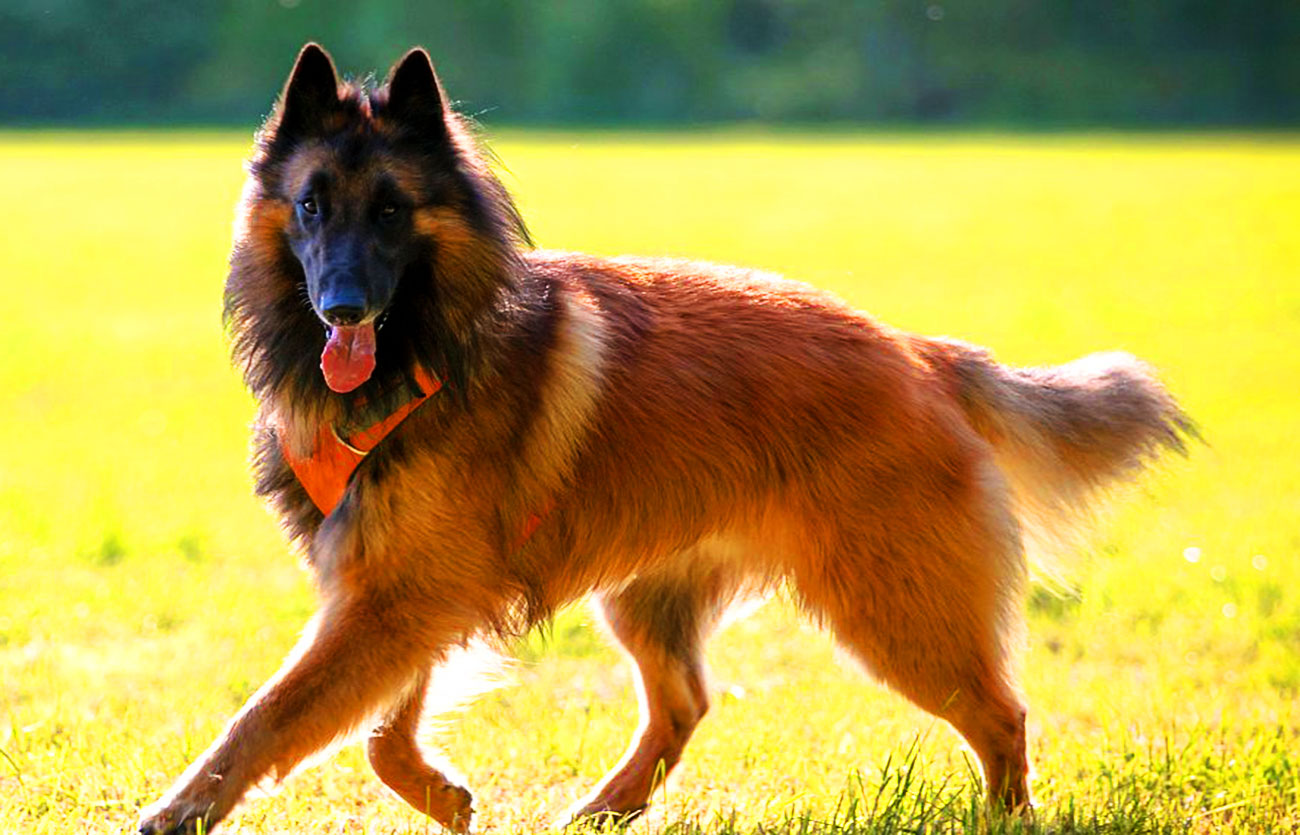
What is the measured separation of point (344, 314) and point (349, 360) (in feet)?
0.98

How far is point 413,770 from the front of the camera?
4.76 metres

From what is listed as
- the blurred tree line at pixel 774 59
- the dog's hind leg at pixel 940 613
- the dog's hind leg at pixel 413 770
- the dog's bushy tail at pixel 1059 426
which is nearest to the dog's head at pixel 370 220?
the dog's hind leg at pixel 413 770

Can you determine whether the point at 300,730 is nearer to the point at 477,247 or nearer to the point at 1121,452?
the point at 477,247

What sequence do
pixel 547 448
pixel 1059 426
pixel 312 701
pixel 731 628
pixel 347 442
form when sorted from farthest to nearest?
pixel 731 628
pixel 1059 426
pixel 547 448
pixel 347 442
pixel 312 701

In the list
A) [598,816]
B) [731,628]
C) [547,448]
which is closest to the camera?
[547,448]

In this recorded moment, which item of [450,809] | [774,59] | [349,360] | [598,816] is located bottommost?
[774,59]

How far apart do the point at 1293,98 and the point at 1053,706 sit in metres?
59.1

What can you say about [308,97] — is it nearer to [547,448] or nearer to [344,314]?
[344,314]

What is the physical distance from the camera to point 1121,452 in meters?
5.30

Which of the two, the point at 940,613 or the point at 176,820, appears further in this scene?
the point at 940,613

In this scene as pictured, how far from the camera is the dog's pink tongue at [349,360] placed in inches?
175

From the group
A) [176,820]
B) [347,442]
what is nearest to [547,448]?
[347,442]

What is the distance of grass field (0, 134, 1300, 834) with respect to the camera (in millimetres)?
5062

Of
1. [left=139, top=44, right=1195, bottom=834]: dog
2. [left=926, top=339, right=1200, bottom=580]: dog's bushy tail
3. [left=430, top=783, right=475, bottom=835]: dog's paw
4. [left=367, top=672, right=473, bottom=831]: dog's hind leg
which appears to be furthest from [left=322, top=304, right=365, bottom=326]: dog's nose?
[left=926, top=339, right=1200, bottom=580]: dog's bushy tail
